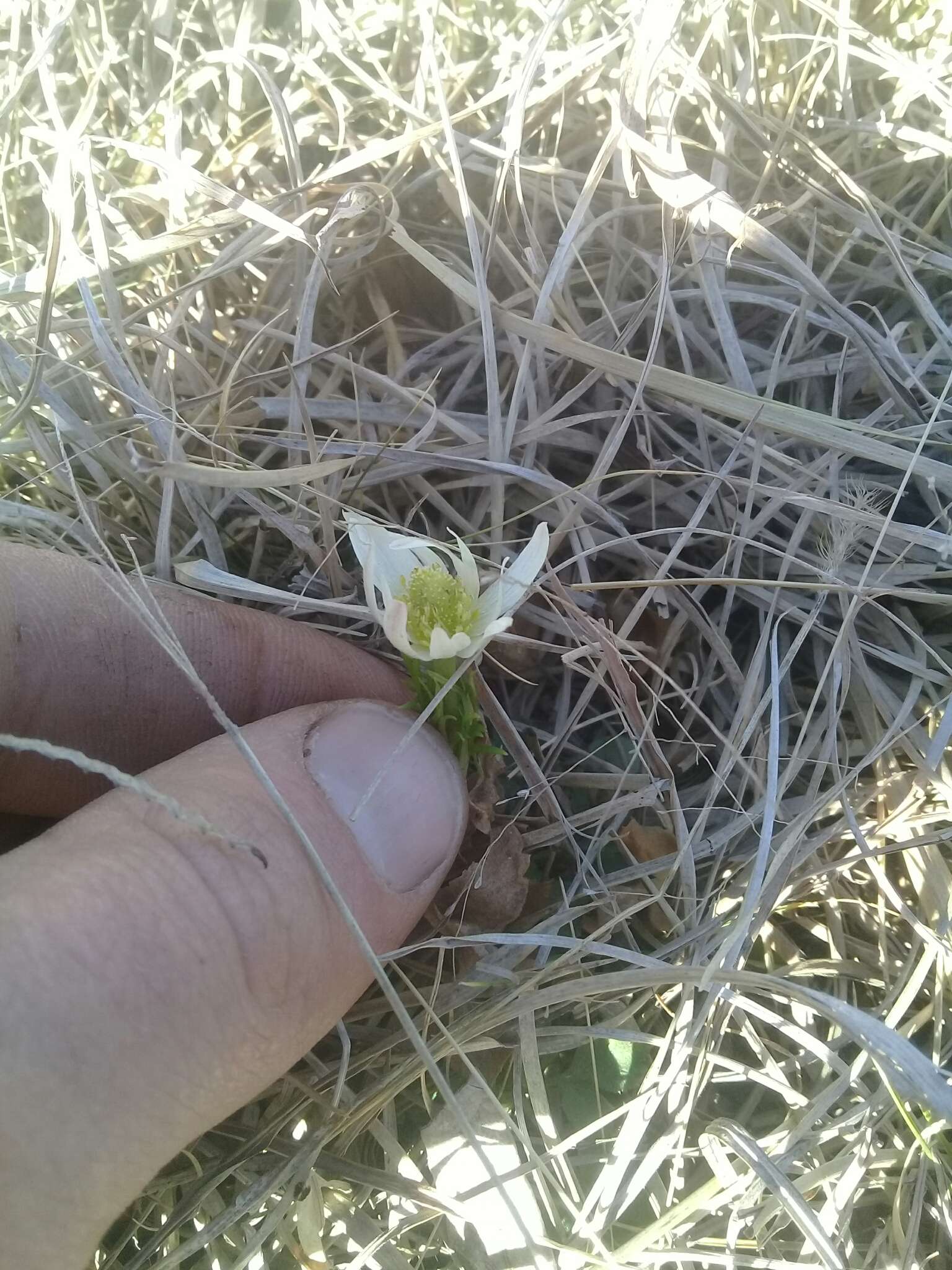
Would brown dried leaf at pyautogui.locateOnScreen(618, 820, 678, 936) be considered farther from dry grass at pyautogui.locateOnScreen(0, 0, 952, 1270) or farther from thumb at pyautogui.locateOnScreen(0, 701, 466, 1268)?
thumb at pyautogui.locateOnScreen(0, 701, 466, 1268)

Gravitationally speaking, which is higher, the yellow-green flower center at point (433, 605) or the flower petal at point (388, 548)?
the flower petal at point (388, 548)

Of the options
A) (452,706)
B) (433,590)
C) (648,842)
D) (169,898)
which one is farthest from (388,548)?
(648,842)

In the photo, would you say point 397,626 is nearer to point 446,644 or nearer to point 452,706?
point 446,644

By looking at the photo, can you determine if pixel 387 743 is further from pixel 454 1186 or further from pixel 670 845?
pixel 454 1186

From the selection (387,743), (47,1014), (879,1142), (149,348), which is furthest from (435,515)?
(879,1142)

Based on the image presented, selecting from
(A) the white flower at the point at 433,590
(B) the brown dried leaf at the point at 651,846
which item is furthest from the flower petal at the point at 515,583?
(B) the brown dried leaf at the point at 651,846

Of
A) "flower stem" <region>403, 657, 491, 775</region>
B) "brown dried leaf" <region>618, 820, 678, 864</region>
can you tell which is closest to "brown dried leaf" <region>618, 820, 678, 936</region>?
"brown dried leaf" <region>618, 820, 678, 864</region>

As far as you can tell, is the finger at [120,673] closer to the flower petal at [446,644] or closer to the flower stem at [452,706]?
the flower stem at [452,706]
